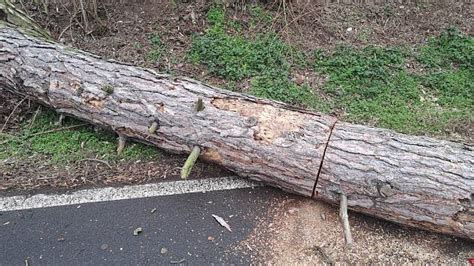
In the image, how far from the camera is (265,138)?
2814 mm

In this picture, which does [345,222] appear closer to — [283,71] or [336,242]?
[336,242]

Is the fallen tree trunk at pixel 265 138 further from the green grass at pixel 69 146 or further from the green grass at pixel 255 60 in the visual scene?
the green grass at pixel 255 60

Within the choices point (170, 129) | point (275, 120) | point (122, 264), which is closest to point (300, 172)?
point (275, 120)

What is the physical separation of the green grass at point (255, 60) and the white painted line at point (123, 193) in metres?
0.98

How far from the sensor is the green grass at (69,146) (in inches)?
125

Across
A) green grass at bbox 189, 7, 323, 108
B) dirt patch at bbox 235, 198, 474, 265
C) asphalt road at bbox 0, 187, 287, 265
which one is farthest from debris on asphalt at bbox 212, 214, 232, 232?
green grass at bbox 189, 7, 323, 108

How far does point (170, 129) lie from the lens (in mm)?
3014

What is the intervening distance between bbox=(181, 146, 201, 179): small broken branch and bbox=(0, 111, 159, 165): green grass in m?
0.43

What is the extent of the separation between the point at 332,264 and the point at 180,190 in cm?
108

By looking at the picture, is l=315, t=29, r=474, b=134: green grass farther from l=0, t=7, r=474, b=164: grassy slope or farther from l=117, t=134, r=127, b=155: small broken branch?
l=117, t=134, r=127, b=155: small broken branch

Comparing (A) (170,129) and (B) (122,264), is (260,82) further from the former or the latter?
(B) (122,264)

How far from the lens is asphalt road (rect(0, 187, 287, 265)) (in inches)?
98.3

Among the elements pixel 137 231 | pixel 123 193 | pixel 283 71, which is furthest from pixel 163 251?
pixel 283 71

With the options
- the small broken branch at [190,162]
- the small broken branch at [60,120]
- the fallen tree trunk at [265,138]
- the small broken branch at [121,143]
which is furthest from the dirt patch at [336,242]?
the small broken branch at [60,120]
